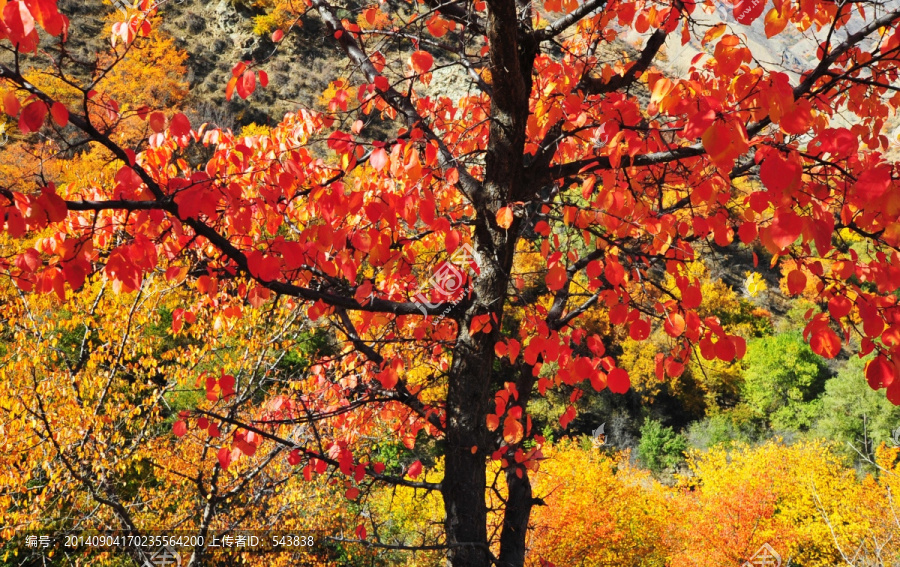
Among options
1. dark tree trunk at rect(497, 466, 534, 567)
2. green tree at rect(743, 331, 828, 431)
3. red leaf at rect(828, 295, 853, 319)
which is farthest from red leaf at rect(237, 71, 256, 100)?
green tree at rect(743, 331, 828, 431)

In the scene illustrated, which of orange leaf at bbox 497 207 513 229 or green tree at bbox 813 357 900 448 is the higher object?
green tree at bbox 813 357 900 448

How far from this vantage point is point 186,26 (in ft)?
116

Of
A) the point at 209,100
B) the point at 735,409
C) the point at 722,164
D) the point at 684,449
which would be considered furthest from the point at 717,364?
the point at 209,100

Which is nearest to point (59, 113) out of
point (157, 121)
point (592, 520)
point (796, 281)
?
A: point (157, 121)

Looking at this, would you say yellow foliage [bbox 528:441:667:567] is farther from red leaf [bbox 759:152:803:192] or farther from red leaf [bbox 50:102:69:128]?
red leaf [bbox 50:102:69:128]

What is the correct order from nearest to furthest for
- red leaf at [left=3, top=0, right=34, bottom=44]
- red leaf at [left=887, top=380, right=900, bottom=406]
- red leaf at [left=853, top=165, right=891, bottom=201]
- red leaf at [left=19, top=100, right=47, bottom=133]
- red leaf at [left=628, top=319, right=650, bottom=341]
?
red leaf at [left=3, top=0, right=34, bottom=44], red leaf at [left=19, top=100, right=47, bottom=133], red leaf at [left=853, top=165, right=891, bottom=201], red leaf at [left=887, top=380, right=900, bottom=406], red leaf at [left=628, top=319, right=650, bottom=341]

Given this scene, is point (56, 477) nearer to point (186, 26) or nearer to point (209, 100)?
point (209, 100)

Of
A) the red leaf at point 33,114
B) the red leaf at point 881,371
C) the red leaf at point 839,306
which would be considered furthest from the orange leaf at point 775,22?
the red leaf at point 33,114

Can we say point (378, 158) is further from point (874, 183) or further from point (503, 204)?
point (874, 183)

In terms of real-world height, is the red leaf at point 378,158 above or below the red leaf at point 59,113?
above

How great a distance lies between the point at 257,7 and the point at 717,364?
35.7 m

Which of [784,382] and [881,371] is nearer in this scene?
[881,371]

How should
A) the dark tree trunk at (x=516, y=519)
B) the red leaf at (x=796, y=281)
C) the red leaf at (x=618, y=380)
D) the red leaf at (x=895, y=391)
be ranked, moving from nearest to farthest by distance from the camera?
the red leaf at (x=895, y=391)
the red leaf at (x=796, y=281)
the red leaf at (x=618, y=380)
the dark tree trunk at (x=516, y=519)

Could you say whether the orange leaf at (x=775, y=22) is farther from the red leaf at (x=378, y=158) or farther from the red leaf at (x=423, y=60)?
the red leaf at (x=378, y=158)
